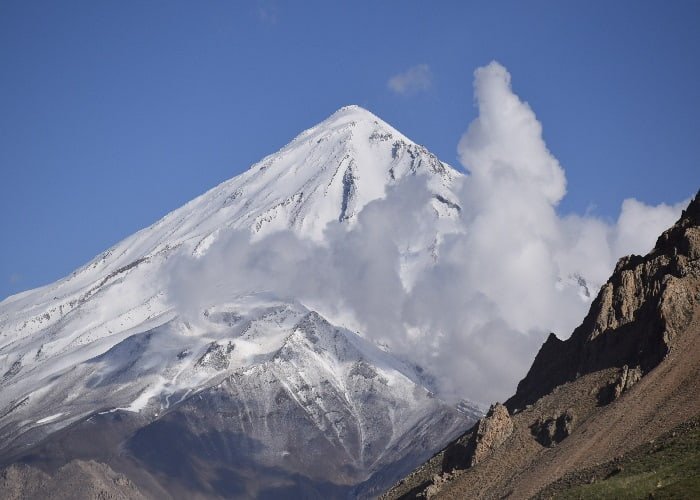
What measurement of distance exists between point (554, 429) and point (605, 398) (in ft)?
22.6

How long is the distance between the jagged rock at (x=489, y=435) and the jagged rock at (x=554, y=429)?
3.51m

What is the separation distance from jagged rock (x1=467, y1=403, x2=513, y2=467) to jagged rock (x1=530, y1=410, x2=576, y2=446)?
3508 millimetres

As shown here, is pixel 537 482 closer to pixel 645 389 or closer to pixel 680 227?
pixel 645 389

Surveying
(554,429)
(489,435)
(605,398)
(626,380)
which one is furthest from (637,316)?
(489,435)

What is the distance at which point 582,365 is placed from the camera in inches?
6673

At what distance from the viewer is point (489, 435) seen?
6383 inches

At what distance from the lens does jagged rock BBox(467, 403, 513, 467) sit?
161750 mm

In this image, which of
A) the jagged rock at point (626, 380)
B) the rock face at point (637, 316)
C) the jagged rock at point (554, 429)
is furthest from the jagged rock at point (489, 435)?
the jagged rock at point (626, 380)

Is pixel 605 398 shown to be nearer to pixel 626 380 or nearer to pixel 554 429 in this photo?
pixel 626 380

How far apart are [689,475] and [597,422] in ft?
118

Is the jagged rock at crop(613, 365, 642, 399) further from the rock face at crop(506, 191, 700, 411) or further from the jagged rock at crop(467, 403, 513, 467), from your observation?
the jagged rock at crop(467, 403, 513, 467)

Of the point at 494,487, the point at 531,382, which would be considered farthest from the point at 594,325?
the point at 494,487

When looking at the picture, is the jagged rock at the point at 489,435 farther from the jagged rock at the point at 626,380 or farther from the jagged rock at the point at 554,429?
the jagged rock at the point at 626,380

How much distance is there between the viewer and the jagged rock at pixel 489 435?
161750 millimetres
